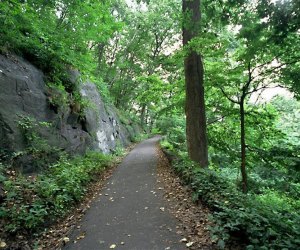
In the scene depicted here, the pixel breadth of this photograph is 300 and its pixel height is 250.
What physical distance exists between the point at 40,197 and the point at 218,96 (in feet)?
24.1

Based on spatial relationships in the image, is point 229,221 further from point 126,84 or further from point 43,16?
point 126,84

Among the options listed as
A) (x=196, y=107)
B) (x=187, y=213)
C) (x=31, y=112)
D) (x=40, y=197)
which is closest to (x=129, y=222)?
(x=187, y=213)

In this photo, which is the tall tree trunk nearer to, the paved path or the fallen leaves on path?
the fallen leaves on path

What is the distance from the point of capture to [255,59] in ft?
24.4

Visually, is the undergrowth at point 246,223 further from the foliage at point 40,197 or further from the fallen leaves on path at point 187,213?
the foliage at point 40,197

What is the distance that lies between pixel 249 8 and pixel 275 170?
184 inches

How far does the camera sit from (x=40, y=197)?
5.62 metres

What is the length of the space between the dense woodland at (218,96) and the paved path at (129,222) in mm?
760

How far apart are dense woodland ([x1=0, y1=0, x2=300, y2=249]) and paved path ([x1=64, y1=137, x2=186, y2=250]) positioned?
0.76m

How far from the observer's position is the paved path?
14.5 ft

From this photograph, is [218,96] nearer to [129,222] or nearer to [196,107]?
[196,107]

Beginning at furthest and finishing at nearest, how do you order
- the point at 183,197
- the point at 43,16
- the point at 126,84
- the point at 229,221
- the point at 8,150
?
the point at 126,84, the point at 43,16, the point at 8,150, the point at 183,197, the point at 229,221

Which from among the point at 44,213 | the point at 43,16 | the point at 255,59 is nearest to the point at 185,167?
the point at 255,59

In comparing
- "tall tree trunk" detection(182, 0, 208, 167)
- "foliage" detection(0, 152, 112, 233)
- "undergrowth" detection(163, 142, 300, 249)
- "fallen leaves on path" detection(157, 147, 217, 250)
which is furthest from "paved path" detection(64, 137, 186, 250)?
"tall tree trunk" detection(182, 0, 208, 167)
